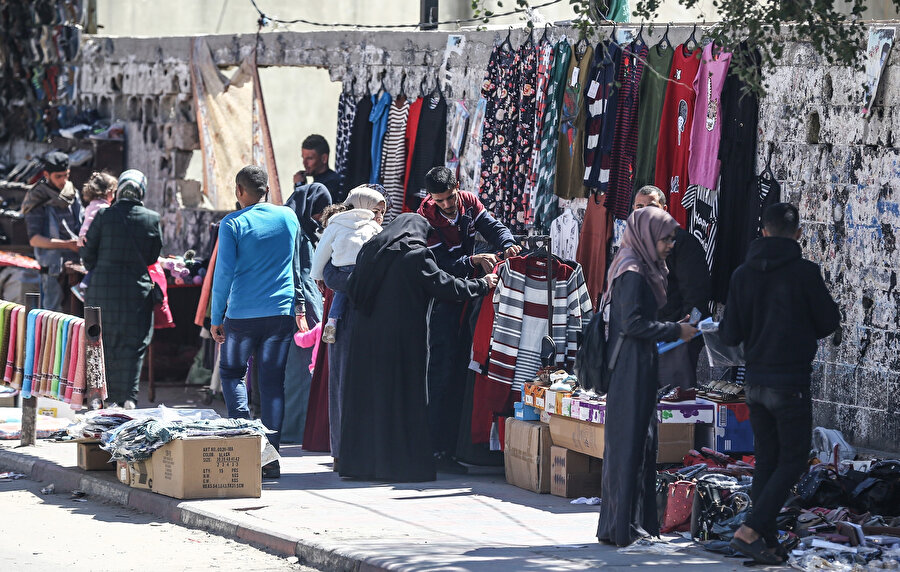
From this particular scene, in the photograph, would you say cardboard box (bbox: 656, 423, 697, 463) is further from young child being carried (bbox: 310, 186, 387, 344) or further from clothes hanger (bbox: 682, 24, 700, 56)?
clothes hanger (bbox: 682, 24, 700, 56)

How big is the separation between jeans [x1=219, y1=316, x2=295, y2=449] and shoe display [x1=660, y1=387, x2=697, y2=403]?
2.70 m

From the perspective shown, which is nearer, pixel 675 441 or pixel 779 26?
pixel 779 26

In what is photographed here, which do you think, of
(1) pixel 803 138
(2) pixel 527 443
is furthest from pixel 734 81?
(2) pixel 527 443

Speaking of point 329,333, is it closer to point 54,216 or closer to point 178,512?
point 178,512

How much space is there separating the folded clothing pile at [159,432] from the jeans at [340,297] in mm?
1149

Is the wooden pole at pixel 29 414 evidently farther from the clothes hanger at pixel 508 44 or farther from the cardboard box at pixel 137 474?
the clothes hanger at pixel 508 44

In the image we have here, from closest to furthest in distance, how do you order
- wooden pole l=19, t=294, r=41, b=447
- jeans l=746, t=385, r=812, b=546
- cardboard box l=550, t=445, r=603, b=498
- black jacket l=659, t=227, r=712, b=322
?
1. jeans l=746, t=385, r=812, b=546
2. black jacket l=659, t=227, r=712, b=322
3. cardboard box l=550, t=445, r=603, b=498
4. wooden pole l=19, t=294, r=41, b=447

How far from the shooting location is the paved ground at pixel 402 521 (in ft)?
Result: 24.8

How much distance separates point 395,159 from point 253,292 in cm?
376

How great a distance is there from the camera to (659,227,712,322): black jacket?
8211mm

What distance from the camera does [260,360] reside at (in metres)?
10.4

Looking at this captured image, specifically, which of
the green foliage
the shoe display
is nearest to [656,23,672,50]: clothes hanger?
the green foliage

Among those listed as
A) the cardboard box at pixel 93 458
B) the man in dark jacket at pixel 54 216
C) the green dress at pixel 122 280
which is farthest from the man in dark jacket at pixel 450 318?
the man in dark jacket at pixel 54 216

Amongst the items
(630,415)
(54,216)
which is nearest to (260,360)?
(630,415)
